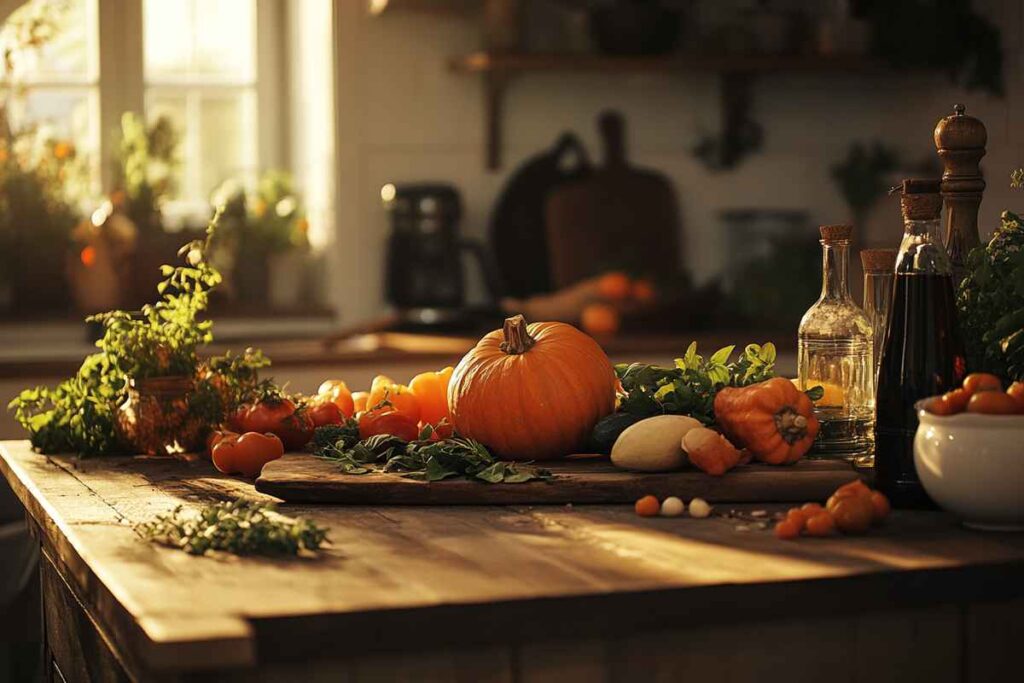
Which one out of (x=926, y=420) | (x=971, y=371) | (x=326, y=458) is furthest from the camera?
(x=326, y=458)

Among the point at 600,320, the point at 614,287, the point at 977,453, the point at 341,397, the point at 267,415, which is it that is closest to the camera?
the point at 977,453

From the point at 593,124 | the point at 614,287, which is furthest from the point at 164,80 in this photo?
the point at 614,287

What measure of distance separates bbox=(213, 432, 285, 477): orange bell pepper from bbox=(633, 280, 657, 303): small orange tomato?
2.36m

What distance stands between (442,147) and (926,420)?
10.5ft

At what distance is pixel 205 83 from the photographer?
4.66 m

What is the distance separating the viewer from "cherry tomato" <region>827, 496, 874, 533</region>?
1.39 metres

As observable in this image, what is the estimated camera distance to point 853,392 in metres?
1.74

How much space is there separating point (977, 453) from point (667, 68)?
323 centimetres

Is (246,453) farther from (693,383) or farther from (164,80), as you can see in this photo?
(164,80)

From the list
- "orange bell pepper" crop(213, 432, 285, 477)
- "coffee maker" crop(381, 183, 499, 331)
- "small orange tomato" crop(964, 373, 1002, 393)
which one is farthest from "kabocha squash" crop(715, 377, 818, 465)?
"coffee maker" crop(381, 183, 499, 331)

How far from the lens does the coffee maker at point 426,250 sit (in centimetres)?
436

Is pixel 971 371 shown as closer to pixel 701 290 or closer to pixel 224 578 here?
pixel 224 578

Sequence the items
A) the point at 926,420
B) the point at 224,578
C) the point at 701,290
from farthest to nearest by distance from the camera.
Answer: the point at 701,290, the point at 926,420, the point at 224,578

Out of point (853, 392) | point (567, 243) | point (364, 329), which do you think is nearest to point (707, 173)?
point (567, 243)
